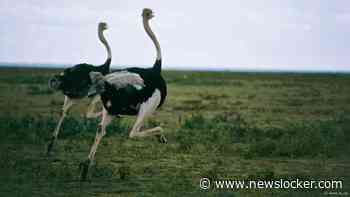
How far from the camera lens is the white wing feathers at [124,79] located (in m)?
9.83

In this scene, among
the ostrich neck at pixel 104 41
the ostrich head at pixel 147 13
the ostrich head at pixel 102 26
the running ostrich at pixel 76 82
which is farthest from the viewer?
the ostrich head at pixel 102 26

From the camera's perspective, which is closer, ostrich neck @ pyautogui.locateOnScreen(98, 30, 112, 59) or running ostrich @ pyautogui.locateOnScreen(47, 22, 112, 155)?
running ostrich @ pyautogui.locateOnScreen(47, 22, 112, 155)

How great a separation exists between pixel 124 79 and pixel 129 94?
21cm

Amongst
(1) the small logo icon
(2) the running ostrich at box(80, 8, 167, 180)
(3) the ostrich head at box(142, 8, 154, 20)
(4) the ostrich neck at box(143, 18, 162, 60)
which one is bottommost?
(1) the small logo icon

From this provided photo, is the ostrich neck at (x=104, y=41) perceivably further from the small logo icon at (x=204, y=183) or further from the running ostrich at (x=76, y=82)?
the small logo icon at (x=204, y=183)

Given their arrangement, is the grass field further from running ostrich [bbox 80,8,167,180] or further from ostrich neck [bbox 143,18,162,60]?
ostrich neck [bbox 143,18,162,60]

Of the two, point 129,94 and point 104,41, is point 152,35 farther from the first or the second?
point 104,41

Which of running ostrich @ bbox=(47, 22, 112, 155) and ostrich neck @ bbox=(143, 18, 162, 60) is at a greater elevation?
ostrich neck @ bbox=(143, 18, 162, 60)

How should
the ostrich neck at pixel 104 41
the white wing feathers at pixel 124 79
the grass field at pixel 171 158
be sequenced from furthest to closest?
the ostrich neck at pixel 104 41
the white wing feathers at pixel 124 79
the grass field at pixel 171 158

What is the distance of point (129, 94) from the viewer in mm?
9938

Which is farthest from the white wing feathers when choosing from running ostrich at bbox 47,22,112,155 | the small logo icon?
running ostrich at bbox 47,22,112,155

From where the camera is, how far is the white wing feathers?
9.83 meters

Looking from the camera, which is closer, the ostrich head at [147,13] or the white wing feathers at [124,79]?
the white wing feathers at [124,79]

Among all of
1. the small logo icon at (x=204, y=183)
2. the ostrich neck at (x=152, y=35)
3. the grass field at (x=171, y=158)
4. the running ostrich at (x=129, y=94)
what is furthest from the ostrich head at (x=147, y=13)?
the small logo icon at (x=204, y=183)
